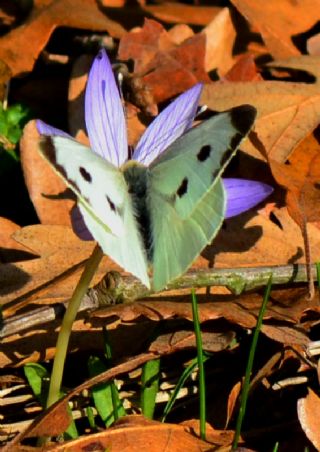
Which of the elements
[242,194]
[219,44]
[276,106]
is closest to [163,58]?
[219,44]

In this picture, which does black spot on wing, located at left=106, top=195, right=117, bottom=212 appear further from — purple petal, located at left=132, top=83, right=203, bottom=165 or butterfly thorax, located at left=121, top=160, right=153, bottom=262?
purple petal, located at left=132, top=83, right=203, bottom=165

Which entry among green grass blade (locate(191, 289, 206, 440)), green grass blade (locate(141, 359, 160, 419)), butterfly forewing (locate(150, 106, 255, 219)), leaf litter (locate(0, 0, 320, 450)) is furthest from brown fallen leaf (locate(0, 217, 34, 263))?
butterfly forewing (locate(150, 106, 255, 219))

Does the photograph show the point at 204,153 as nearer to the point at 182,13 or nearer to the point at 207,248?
the point at 207,248

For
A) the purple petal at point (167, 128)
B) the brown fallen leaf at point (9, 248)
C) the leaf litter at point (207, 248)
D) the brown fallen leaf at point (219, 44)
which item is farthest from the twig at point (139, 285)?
the brown fallen leaf at point (219, 44)

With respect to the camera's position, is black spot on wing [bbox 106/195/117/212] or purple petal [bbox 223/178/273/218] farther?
purple petal [bbox 223/178/273/218]

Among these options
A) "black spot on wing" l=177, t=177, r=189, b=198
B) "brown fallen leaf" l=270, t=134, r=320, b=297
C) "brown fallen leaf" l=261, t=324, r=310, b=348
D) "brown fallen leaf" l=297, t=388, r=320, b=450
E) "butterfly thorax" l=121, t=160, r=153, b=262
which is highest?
"black spot on wing" l=177, t=177, r=189, b=198
